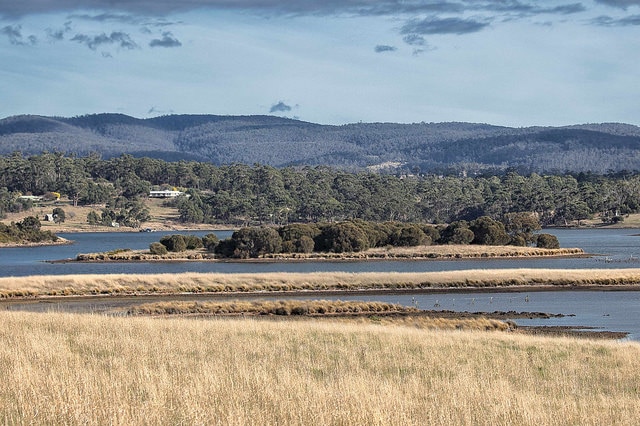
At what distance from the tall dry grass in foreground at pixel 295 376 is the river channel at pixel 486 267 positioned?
14.6m

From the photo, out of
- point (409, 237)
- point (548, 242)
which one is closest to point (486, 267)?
point (409, 237)

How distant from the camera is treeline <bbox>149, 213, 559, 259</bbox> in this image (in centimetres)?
10475

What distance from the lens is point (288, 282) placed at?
59188 millimetres

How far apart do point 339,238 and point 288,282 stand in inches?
1881

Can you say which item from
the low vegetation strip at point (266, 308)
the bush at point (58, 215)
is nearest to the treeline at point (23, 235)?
the bush at point (58, 215)

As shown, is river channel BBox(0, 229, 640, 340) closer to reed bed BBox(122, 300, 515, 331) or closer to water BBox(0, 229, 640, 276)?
water BBox(0, 229, 640, 276)

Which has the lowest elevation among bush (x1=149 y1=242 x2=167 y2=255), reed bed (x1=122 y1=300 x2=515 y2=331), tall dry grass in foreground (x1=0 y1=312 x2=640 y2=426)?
bush (x1=149 y1=242 x2=167 y2=255)

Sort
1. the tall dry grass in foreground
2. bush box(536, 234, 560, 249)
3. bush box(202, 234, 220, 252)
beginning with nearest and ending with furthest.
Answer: the tall dry grass in foreground
bush box(202, 234, 220, 252)
bush box(536, 234, 560, 249)

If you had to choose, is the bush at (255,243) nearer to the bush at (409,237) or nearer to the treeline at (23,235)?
the bush at (409,237)

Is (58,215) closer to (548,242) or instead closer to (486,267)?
(548,242)

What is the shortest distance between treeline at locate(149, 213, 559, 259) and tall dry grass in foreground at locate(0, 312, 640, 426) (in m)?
75.9

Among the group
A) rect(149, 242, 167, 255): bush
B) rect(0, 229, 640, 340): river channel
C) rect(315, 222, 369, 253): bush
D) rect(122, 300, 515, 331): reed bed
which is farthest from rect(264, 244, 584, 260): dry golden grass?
rect(122, 300, 515, 331): reed bed

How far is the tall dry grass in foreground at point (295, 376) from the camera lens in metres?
12.8

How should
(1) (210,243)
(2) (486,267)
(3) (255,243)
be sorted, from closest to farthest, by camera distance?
(2) (486,267) → (3) (255,243) → (1) (210,243)
